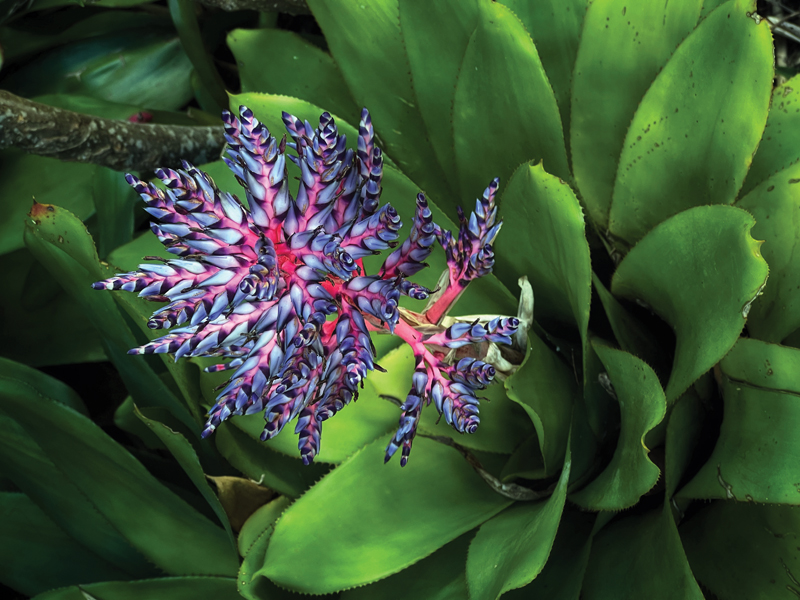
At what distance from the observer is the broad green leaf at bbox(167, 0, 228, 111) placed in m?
1.15

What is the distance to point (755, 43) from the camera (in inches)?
23.4

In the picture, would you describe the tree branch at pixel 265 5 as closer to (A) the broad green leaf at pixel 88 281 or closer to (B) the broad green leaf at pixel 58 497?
(A) the broad green leaf at pixel 88 281

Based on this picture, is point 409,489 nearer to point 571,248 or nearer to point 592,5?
point 571,248

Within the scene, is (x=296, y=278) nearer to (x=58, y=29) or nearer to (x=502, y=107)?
(x=502, y=107)

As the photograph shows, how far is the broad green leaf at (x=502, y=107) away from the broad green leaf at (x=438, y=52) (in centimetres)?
4

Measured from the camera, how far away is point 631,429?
0.62m

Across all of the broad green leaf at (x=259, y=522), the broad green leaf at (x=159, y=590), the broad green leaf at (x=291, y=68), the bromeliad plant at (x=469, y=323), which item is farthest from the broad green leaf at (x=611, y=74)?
the broad green leaf at (x=159, y=590)

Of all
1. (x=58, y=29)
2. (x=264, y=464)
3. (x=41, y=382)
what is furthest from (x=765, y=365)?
(x=58, y=29)

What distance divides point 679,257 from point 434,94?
383 millimetres

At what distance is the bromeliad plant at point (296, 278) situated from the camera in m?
0.51

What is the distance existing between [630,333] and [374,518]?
392 mm

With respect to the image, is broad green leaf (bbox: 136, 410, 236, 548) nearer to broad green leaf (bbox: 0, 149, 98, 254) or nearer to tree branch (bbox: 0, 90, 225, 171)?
tree branch (bbox: 0, 90, 225, 171)

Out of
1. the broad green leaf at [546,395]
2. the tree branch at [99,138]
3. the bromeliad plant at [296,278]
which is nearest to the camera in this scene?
the bromeliad plant at [296,278]

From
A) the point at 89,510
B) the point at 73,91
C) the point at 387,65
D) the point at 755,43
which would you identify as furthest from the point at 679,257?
the point at 73,91
